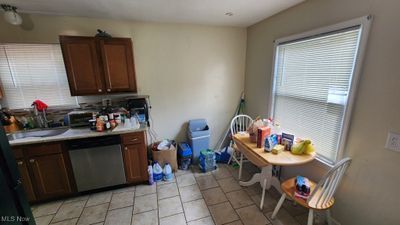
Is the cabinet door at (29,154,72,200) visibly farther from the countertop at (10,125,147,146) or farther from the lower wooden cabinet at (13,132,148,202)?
the countertop at (10,125,147,146)

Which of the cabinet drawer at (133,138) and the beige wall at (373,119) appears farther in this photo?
the cabinet drawer at (133,138)

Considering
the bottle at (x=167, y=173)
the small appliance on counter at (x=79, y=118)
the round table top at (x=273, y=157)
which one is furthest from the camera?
the bottle at (x=167, y=173)

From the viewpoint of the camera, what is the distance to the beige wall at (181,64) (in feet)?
8.29

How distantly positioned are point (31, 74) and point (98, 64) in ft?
3.28

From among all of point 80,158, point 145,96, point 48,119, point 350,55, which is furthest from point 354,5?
point 48,119

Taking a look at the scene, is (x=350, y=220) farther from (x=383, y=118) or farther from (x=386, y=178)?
(x=383, y=118)

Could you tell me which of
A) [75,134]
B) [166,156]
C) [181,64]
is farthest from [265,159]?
[75,134]

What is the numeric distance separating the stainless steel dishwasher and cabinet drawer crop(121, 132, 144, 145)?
0.24ft

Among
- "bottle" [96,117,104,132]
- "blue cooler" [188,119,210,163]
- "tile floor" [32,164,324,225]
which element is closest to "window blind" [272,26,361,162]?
"tile floor" [32,164,324,225]

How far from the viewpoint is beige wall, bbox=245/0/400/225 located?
4.28 feet

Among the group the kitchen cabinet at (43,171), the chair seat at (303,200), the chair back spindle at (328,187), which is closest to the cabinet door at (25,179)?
the kitchen cabinet at (43,171)

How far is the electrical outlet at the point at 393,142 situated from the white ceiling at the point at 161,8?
65.3 inches

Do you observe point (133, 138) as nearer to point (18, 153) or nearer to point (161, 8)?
point (18, 153)

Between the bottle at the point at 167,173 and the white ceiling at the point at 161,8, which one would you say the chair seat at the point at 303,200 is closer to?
the bottle at the point at 167,173
